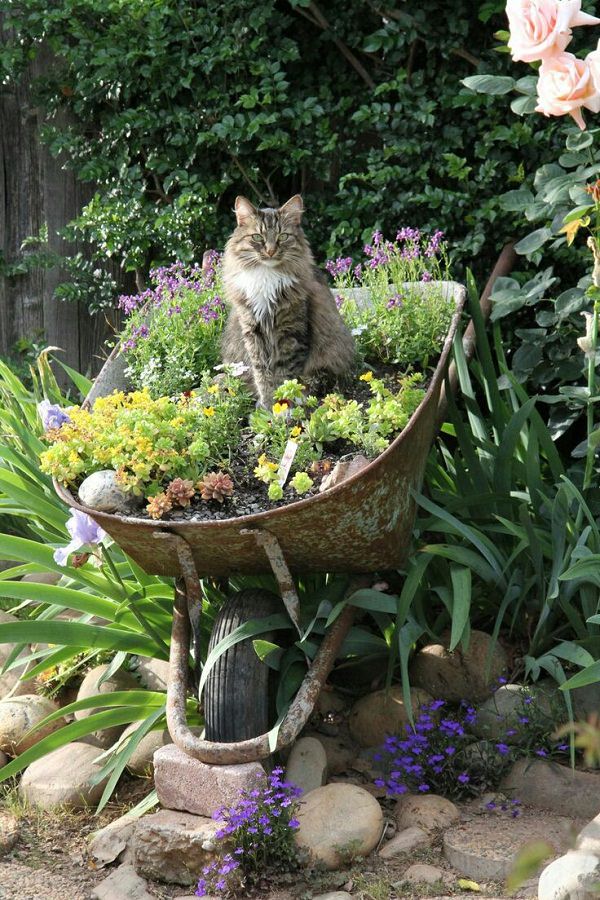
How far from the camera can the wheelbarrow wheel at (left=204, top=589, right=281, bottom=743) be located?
2.37 m

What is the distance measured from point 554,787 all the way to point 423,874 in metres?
0.48

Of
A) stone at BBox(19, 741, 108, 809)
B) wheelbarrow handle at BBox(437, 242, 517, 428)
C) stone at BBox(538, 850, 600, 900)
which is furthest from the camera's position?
Result: wheelbarrow handle at BBox(437, 242, 517, 428)

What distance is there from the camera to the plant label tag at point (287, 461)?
7.90ft

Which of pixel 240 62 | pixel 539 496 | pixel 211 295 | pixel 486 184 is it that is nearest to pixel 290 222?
pixel 211 295

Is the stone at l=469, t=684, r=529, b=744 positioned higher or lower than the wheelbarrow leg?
lower

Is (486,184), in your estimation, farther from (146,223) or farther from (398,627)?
(398,627)

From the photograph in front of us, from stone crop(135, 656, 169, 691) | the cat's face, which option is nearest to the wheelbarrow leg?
stone crop(135, 656, 169, 691)

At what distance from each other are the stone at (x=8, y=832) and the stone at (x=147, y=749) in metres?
0.34

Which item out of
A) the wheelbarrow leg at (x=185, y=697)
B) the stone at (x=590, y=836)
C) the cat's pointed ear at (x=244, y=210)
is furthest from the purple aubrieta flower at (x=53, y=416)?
the stone at (x=590, y=836)

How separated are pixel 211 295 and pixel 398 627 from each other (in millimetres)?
1375

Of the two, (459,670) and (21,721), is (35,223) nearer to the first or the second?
(21,721)

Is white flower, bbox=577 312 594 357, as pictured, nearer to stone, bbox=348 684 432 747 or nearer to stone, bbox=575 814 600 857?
stone, bbox=348 684 432 747

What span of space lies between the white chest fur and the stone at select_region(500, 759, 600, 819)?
55.1 inches

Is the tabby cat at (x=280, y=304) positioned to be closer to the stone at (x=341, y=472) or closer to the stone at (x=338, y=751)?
the stone at (x=341, y=472)
